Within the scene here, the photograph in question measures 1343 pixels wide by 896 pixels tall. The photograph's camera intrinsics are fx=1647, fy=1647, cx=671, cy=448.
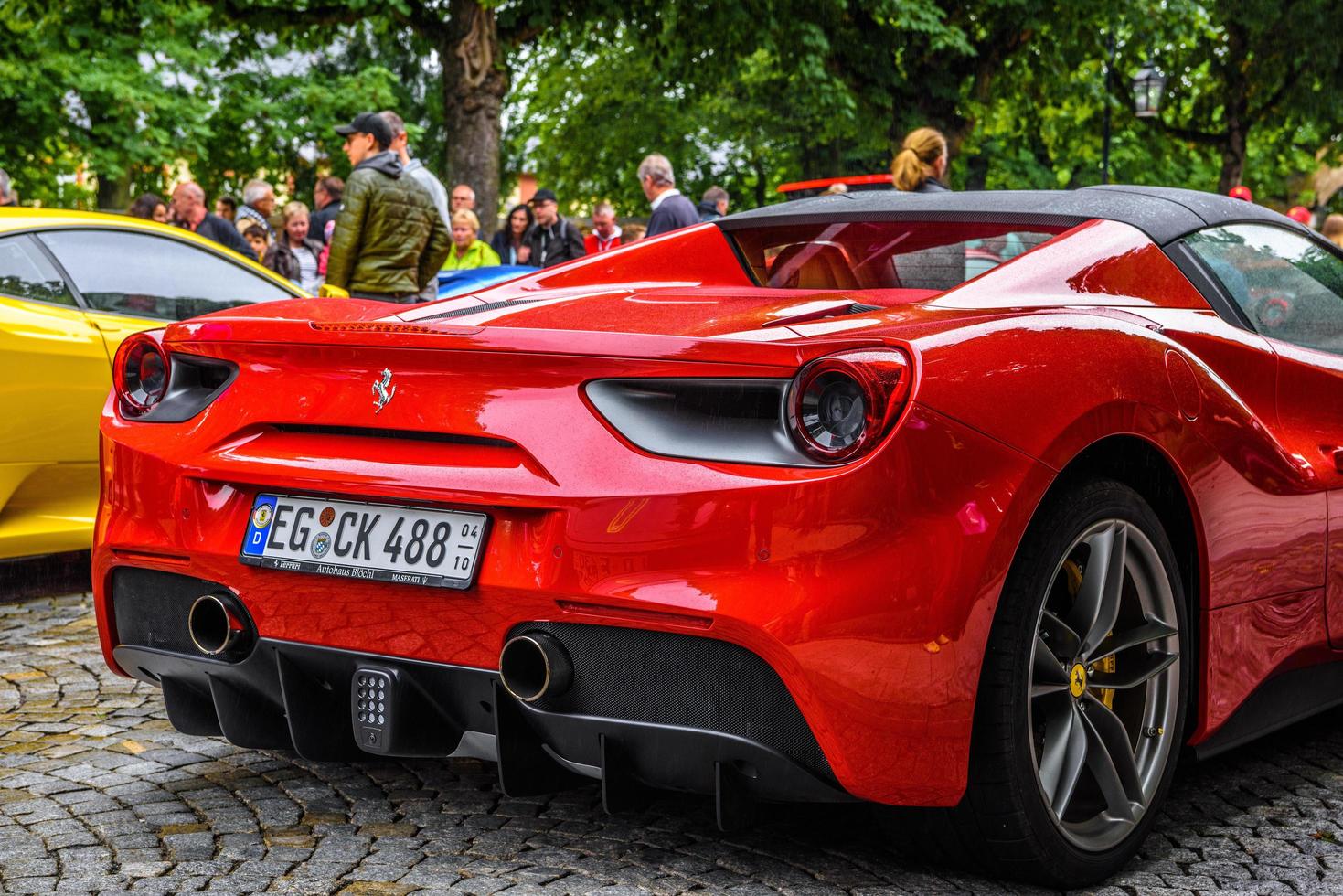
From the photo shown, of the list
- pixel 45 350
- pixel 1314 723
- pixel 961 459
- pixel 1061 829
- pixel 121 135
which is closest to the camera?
pixel 961 459

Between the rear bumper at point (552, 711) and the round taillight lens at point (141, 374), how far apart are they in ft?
1.18

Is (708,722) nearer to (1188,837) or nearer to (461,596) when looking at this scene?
(461,596)

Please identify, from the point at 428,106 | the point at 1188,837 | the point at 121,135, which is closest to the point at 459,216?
the point at 1188,837

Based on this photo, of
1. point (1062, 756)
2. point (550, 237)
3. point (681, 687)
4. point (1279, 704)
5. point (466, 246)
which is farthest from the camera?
point (550, 237)

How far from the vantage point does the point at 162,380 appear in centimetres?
342

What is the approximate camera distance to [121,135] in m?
23.3

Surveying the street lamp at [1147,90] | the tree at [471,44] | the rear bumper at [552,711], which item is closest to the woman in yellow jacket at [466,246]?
the tree at [471,44]

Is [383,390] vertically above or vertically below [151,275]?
below

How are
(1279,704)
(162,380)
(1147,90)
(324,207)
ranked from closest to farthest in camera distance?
1. (162,380)
2. (1279,704)
3. (324,207)
4. (1147,90)

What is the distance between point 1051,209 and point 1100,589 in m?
1.07

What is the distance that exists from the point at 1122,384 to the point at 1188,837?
1.07 meters

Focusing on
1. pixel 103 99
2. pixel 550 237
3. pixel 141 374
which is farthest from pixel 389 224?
pixel 103 99

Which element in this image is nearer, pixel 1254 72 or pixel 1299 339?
pixel 1299 339

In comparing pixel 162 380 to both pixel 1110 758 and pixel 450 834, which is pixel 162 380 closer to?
pixel 450 834
